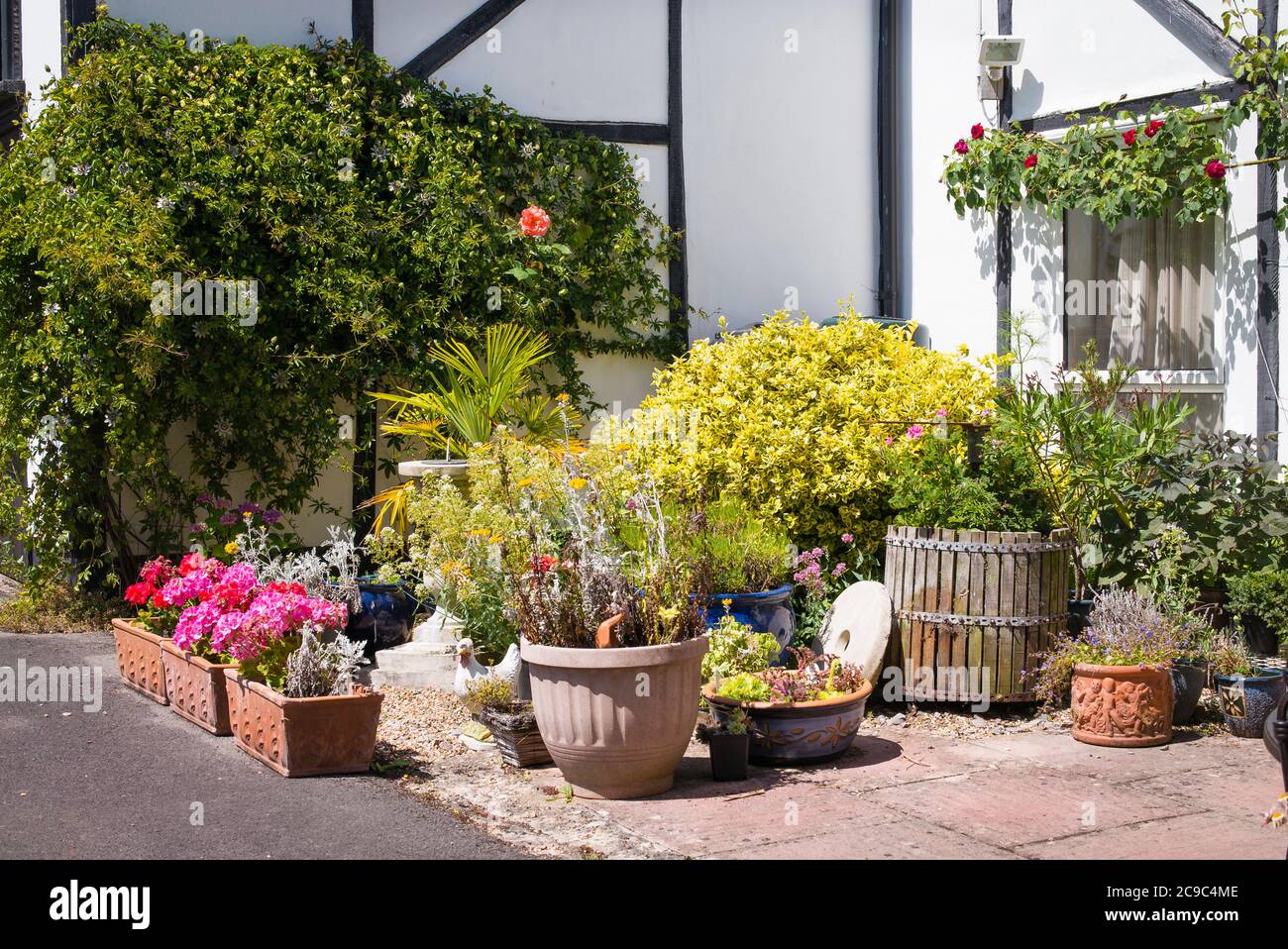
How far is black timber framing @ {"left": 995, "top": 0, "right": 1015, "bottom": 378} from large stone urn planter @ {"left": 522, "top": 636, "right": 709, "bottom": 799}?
485 centimetres

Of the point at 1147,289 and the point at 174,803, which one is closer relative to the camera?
the point at 174,803

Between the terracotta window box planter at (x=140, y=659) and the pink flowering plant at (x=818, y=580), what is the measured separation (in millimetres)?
3547

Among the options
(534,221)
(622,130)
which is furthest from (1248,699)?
(622,130)

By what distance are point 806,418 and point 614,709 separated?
300 centimetres

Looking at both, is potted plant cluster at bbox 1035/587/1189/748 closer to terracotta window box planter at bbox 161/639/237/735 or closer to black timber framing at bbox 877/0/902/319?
terracotta window box planter at bbox 161/639/237/735

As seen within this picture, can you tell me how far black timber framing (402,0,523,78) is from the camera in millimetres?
9995

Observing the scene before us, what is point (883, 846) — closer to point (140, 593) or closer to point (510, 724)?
point (510, 724)

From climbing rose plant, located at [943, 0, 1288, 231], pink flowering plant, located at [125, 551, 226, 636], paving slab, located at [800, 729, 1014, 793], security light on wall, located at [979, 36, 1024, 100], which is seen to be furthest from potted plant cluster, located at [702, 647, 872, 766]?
security light on wall, located at [979, 36, 1024, 100]

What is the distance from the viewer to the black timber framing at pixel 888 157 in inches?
427

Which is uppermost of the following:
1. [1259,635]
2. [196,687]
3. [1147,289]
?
[1147,289]

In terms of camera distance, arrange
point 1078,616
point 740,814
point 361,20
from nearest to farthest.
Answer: point 740,814, point 1078,616, point 361,20

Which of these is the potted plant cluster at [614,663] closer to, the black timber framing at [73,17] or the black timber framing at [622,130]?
the black timber framing at [622,130]

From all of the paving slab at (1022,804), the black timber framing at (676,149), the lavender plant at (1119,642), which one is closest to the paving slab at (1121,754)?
the paving slab at (1022,804)

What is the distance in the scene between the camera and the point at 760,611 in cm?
698
